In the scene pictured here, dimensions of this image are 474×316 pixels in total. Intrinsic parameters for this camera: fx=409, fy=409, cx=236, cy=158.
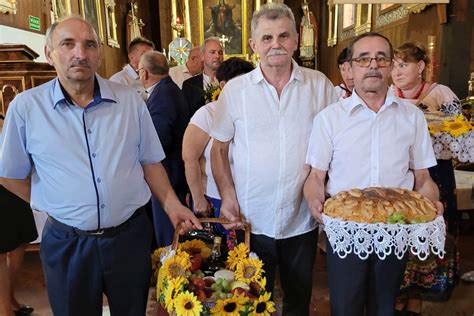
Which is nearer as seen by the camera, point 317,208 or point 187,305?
point 187,305

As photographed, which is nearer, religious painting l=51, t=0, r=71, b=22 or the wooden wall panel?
the wooden wall panel

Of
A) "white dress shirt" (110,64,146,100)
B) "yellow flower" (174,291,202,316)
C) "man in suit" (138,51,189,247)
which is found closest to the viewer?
"yellow flower" (174,291,202,316)

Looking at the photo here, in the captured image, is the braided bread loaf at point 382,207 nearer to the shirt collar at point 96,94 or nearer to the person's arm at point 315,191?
the person's arm at point 315,191

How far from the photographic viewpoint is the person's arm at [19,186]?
1635 millimetres

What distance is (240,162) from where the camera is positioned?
1.80 metres

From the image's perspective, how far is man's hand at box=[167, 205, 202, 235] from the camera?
1.73m

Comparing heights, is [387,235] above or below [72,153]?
below

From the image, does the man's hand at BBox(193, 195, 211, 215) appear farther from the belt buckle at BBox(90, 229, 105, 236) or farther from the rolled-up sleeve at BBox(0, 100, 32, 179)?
the rolled-up sleeve at BBox(0, 100, 32, 179)

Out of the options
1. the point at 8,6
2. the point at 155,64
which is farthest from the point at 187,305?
the point at 8,6

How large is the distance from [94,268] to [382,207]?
1108mm

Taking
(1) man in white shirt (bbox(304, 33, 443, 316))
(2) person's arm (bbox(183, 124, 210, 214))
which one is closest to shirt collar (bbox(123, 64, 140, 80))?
(2) person's arm (bbox(183, 124, 210, 214))

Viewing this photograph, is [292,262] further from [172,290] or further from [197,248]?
[172,290]

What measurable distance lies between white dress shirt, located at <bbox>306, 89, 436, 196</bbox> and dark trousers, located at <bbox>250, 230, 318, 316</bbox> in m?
0.34

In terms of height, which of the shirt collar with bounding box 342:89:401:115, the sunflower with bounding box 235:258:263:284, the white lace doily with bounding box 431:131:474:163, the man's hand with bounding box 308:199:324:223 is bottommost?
the sunflower with bounding box 235:258:263:284
